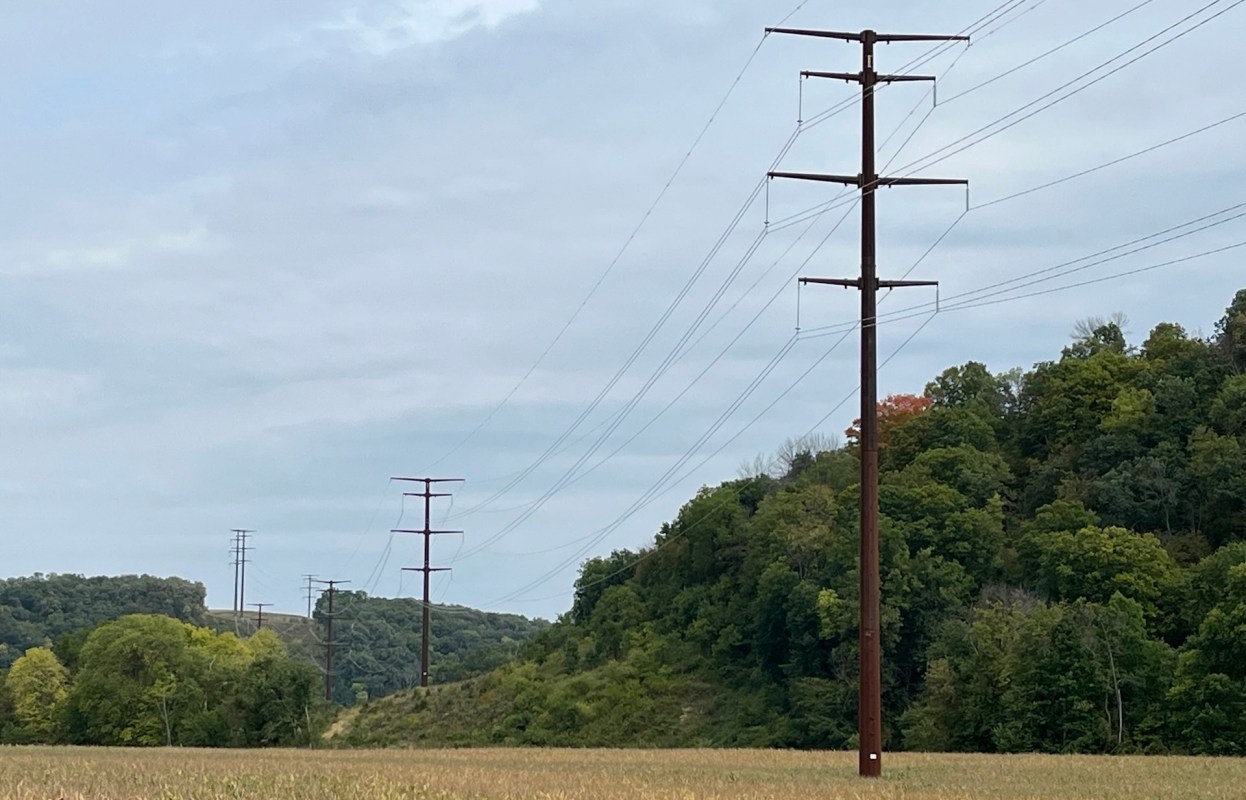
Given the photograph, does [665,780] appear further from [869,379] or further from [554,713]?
[554,713]

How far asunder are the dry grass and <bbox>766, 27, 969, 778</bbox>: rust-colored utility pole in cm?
155

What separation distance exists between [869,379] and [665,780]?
31.4 feet

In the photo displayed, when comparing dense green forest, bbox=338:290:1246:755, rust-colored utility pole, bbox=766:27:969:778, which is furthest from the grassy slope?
rust-colored utility pole, bbox=766:27:969:778

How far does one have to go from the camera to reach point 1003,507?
4525 inches

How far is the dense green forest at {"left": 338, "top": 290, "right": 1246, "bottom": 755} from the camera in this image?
239 ft

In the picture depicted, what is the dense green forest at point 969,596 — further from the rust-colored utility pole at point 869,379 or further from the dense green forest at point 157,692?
the rust-colored utility pole at point 869,379

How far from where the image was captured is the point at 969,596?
99.2m

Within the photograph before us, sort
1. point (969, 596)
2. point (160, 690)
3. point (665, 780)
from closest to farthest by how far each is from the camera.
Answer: point (665, 780) → point (969, 596) → point (160, 690)

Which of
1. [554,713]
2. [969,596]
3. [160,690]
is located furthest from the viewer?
[554,713]

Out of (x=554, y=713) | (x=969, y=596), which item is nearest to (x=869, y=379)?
(x=969, y=596)

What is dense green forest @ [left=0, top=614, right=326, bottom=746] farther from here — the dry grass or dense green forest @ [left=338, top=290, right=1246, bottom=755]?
the dry grass

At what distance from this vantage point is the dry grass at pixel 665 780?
23266mm

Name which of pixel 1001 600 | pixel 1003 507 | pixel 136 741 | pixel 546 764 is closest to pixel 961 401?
pixel 1003 507

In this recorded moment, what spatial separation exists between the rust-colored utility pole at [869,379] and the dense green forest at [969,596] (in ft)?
127
